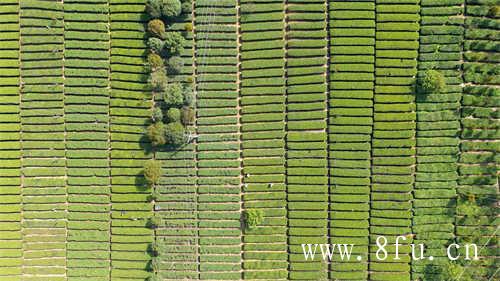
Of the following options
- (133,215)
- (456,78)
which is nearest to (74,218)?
(133,215)

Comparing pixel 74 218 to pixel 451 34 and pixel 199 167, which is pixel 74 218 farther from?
pixel 451 34

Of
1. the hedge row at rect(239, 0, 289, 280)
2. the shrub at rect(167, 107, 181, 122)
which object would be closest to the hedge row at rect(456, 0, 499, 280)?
→ the hedge row at rect(239, 0, 289, 280)

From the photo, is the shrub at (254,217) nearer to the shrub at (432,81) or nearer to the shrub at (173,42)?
the shrub at (173,42)

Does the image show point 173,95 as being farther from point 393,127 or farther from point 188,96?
point 393,127

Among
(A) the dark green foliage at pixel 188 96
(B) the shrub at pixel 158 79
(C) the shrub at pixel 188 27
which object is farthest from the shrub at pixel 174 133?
(C) the shrub at pixel 188 27

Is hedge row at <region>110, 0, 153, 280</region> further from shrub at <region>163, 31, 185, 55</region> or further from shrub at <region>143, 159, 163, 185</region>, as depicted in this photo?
shrub at <region>163, 31, 185, 55</region>
